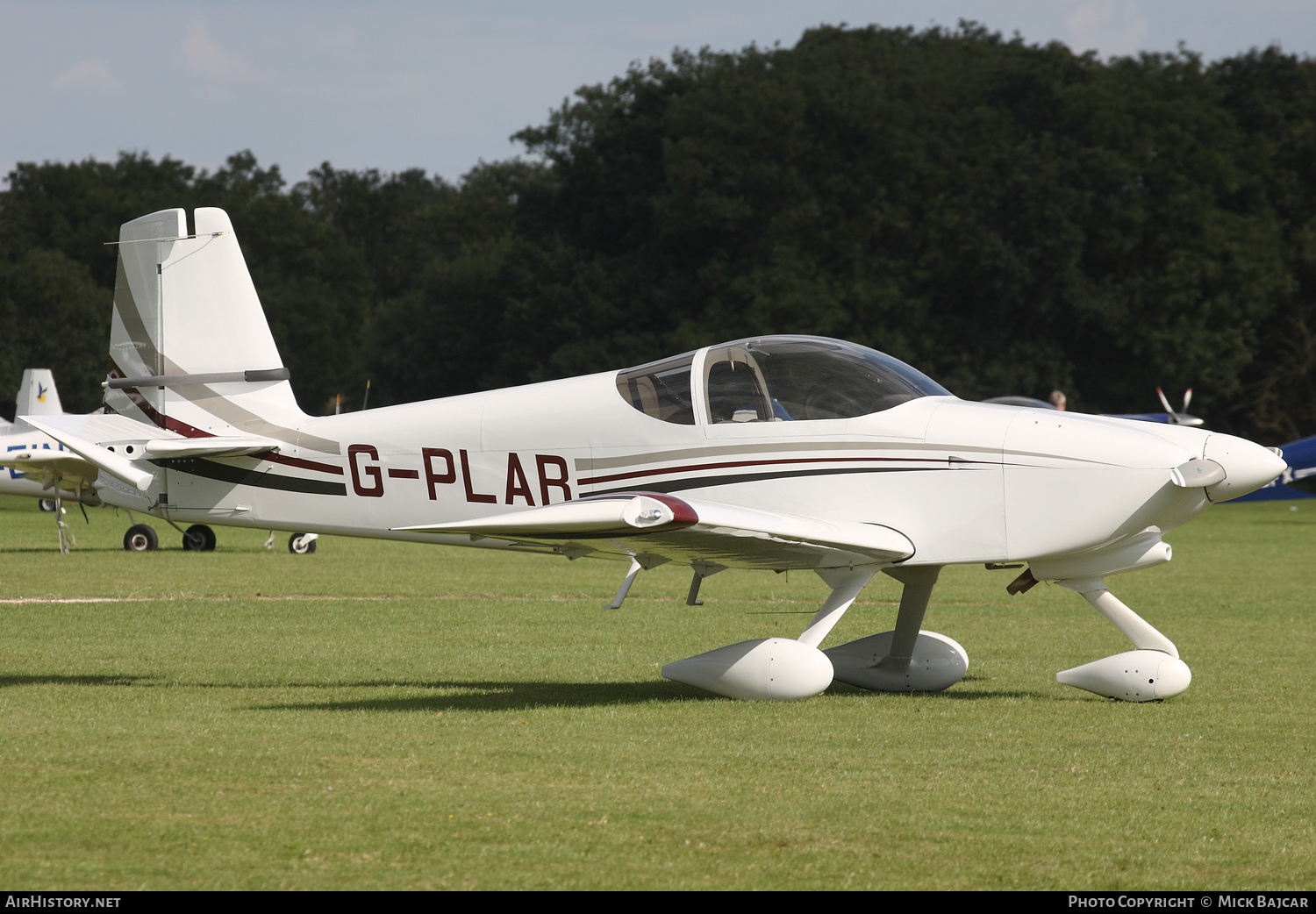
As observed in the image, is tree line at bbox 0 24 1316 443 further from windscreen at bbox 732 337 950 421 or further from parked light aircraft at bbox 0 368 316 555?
windscreen at bbox 732 337 950 421

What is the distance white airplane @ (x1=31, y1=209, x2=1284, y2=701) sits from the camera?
7992 millimetres

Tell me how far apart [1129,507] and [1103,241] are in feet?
165

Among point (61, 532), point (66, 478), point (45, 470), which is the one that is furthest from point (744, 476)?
point (66, 478)

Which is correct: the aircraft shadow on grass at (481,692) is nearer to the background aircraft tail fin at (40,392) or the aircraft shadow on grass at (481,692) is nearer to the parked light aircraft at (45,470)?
the parked light aircraft at (45,470)

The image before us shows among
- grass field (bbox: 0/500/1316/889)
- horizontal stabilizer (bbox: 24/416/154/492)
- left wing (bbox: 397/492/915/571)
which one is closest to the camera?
grass field (bbox: 0/500/1316/889)

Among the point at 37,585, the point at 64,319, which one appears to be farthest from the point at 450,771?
the point at 64,319

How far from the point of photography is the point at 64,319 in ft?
202

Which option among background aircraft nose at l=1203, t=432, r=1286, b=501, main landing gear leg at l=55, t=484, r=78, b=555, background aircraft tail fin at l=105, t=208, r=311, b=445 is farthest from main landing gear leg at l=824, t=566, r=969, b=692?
main landing gear leg at l=55, t=484, r=78, b=555

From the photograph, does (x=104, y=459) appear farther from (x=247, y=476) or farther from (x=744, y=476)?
(x=744, y=476)

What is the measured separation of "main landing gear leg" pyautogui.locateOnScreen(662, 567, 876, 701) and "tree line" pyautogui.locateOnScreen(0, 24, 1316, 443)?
4455cm

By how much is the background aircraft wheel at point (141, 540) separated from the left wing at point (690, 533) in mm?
15831

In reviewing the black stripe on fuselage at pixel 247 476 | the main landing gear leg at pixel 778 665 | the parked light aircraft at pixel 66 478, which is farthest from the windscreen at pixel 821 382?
the parked light aircraft at pixel 66 478

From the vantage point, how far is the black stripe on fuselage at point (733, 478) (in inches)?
328
